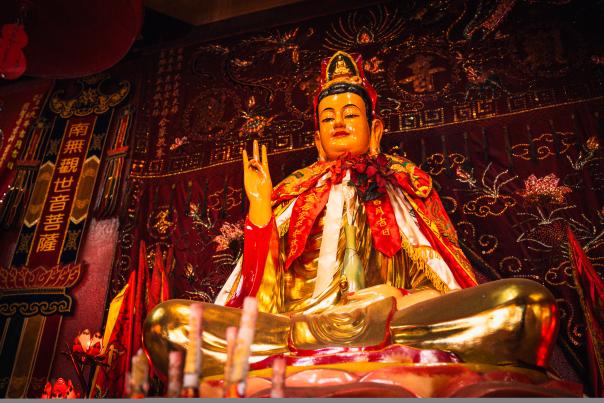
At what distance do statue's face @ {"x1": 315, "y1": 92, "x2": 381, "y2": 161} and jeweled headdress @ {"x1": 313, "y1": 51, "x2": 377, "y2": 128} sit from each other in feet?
0.29

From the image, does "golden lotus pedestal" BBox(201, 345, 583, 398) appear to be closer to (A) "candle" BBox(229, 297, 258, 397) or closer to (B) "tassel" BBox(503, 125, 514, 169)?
(A) "candle" BBox(229, 297, 258, 397)

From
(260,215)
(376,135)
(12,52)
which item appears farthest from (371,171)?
(12,52)

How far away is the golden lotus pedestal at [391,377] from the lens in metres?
1.68

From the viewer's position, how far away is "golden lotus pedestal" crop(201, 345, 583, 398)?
5.51 feet

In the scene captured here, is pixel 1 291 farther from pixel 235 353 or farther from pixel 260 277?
pixel 235 353

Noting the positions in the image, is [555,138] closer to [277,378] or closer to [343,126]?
[343,126]

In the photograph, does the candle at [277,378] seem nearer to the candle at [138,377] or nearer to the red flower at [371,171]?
the candle at [138,377]

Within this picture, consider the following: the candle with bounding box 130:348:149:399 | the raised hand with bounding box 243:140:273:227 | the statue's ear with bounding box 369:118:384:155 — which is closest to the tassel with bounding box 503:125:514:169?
the statue's ear with bounding box 369:118:384:155

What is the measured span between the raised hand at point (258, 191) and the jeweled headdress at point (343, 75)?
669 millimetres

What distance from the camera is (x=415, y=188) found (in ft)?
9.69

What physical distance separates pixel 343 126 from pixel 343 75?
325 mm

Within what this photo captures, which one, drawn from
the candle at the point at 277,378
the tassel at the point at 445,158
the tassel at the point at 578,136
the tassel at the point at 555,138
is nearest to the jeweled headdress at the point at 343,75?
the tassel at the point at 445,158

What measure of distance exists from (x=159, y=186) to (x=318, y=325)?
186 cm

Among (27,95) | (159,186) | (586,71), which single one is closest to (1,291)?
(159,186)
